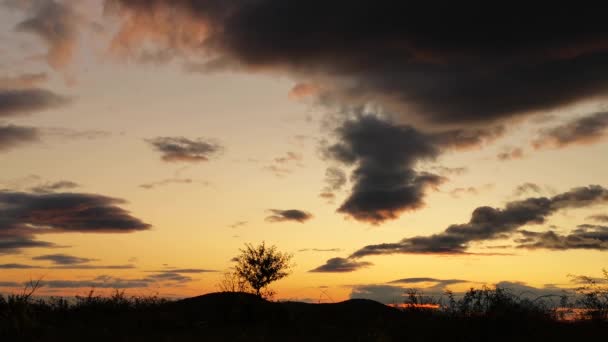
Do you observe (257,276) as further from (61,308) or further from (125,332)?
(125,332)

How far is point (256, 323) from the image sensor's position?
819 inches

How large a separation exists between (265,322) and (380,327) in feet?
13.4

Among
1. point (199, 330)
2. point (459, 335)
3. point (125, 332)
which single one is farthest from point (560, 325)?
point (125, 332)

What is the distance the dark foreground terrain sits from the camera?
16609 mm

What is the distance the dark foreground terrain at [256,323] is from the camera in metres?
16.6

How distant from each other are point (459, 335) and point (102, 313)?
→ 39.3 ft

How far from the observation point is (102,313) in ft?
71.0

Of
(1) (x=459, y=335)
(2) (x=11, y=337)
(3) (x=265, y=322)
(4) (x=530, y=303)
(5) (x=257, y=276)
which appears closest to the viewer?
(2) (x=11, y=337)

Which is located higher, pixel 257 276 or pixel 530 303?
pixel 257 276

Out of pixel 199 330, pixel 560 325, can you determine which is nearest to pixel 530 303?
pixel 560 325

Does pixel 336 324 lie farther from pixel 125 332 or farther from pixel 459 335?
pixel 125 332

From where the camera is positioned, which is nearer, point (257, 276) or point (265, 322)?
point (265, 322)

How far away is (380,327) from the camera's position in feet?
60.4

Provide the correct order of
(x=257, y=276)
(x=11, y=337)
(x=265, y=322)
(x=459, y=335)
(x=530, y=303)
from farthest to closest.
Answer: (x=257, y=276), (x=265, y=322), (x=530, y=303), (x=459, y=335), (x=11, y=337)
